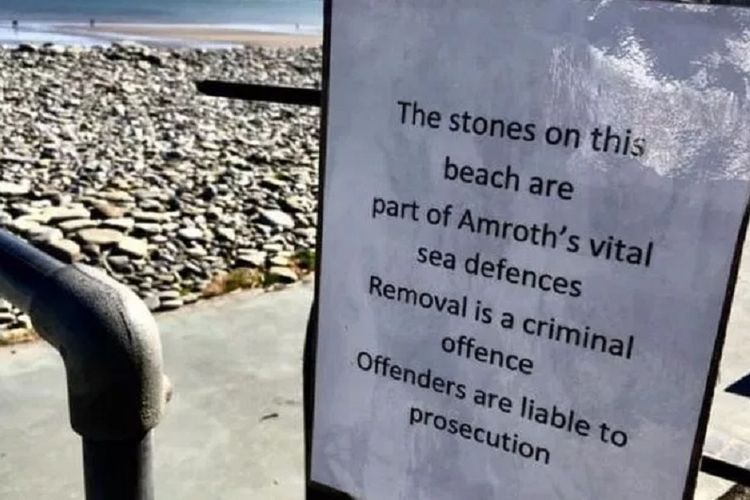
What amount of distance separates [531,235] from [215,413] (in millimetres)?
2390

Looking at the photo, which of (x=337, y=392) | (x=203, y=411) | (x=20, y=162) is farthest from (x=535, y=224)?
(x=20, y=162)

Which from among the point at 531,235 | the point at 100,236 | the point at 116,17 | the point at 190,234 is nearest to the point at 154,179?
the point at 190,234

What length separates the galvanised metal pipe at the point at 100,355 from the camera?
164cm

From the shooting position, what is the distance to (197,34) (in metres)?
32.6

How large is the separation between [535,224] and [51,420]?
2.56m

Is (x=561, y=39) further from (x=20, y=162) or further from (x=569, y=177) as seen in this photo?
(x=20, y=162)

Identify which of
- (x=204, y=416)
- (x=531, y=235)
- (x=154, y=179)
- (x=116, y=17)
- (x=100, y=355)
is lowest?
(x=116, y=17)

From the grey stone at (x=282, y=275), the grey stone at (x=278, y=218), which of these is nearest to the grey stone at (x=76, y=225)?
the grey stone at (x=278, y=218)

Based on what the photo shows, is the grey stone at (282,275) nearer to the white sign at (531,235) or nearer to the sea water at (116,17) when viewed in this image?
the white sign at (531,235)

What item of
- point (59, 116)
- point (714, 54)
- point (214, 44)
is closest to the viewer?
point (714, 54)

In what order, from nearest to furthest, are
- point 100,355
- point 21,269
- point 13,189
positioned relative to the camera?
1. point 100,355
2. point 21,269
3. point 13,189

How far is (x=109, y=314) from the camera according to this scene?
1632 millimetres

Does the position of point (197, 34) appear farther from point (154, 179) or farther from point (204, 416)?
point (204, 416)

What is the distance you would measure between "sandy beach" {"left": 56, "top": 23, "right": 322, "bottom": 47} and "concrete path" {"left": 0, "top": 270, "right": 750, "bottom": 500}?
2504cm
